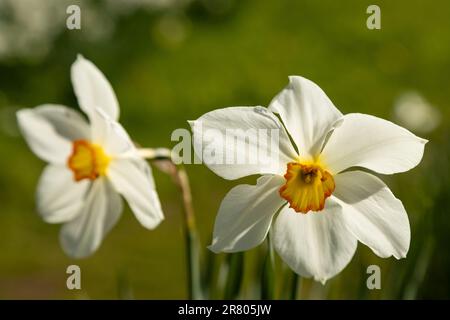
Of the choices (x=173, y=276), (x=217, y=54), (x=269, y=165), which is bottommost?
(x=173, y=276)

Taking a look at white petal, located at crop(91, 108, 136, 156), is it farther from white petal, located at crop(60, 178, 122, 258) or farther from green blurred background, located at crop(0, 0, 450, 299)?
green blurred background, located at crop(0, 0, 450, 299)

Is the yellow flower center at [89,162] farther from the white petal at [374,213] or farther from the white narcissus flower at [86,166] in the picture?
the white petal at [374,213]

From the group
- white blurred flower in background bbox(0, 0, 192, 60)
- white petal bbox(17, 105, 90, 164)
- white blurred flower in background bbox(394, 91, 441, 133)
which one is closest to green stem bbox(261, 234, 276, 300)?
white petal bbox(17, 105, 90, 164)

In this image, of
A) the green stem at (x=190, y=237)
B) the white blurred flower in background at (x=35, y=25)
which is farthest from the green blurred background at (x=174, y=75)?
the green stem at (x=190, y=237)

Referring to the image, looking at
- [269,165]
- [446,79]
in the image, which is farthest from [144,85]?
[269,165]

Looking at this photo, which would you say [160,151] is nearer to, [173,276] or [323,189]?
[323,189]
